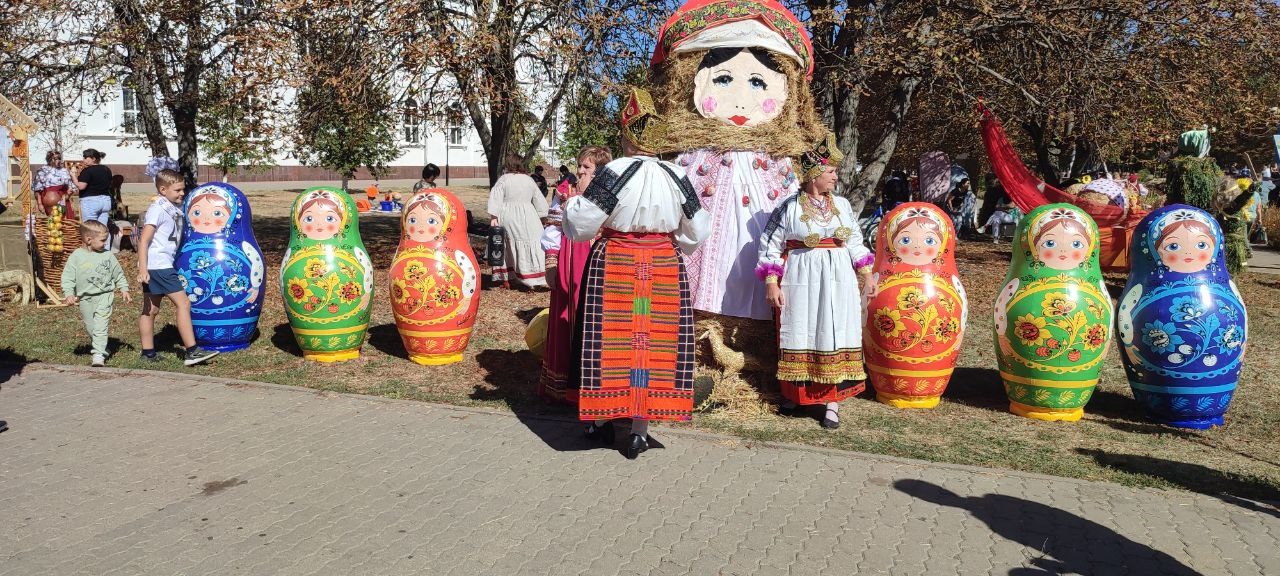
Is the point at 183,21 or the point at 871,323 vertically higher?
the point at 183,21

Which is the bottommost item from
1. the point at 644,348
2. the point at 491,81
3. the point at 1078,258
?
the point at 644,348

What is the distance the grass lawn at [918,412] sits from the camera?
529 centimetres

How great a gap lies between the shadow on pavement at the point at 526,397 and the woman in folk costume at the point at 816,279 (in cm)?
139

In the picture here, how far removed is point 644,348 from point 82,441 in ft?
10.8

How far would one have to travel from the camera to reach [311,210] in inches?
274

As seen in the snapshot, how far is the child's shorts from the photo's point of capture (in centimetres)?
693

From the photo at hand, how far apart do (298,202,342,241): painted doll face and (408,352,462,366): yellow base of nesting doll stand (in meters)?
1.18

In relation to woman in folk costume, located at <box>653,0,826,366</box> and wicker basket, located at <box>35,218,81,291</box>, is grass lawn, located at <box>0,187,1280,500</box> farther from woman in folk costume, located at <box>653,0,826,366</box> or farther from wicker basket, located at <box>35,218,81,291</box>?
woman in folk costume, located at <box>653,0,826,366</box>

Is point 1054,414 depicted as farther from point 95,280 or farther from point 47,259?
point 47,259

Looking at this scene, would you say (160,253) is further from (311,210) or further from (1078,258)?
(1078,258)

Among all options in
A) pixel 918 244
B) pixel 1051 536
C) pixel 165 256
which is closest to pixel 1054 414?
pixel 918 244

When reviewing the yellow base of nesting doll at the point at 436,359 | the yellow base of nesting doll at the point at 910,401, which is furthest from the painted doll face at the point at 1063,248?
the yellow base of nesting doll at the point at 436,359

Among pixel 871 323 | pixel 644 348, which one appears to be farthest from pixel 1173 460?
pixel 644 348

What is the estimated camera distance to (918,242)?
19.7 feet
